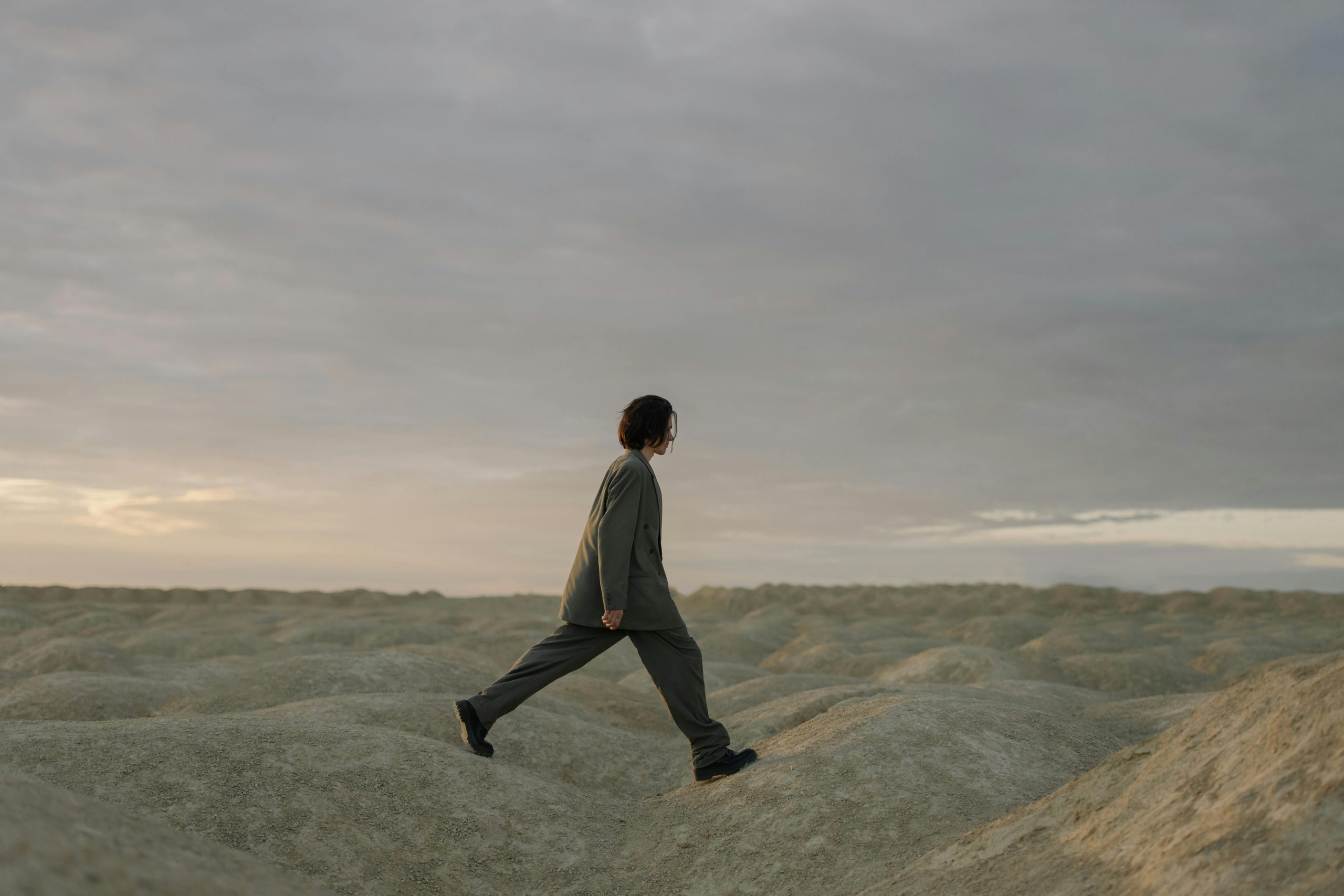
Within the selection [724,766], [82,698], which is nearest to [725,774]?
[724,766]

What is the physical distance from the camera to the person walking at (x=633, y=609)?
21.9 ft

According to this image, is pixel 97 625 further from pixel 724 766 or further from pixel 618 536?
pixel 618 536

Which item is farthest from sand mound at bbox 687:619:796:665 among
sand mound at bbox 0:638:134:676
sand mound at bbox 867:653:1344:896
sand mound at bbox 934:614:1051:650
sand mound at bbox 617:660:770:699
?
sand mound at bbox 867:653:1344:896

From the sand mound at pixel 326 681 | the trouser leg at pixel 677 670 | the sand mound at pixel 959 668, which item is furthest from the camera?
the sand mound at pixel 959 668

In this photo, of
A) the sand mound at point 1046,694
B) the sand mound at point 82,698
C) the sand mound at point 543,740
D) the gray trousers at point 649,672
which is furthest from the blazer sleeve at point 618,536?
the sand mound at point 82,698

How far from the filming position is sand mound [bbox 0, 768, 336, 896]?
3.11m

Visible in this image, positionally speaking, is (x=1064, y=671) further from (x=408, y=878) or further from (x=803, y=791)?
(x=408, y=878)

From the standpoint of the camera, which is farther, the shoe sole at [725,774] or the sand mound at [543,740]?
the sand mound at [543,740]

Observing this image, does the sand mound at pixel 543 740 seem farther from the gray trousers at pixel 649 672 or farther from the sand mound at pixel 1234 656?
the sand mound at pixel 1234 656

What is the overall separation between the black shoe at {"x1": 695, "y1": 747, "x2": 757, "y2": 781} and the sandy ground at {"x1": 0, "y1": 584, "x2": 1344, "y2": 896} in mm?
68

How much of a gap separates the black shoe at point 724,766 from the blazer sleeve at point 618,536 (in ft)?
5.15

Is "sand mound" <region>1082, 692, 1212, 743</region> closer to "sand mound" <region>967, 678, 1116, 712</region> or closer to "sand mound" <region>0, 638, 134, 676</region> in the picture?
"sand mound" <region>967, 678, 1116, 712</region>

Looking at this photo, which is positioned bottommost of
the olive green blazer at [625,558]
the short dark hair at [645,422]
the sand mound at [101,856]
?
the sand mound at [101,856]

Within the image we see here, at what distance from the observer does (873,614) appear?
47562mm
